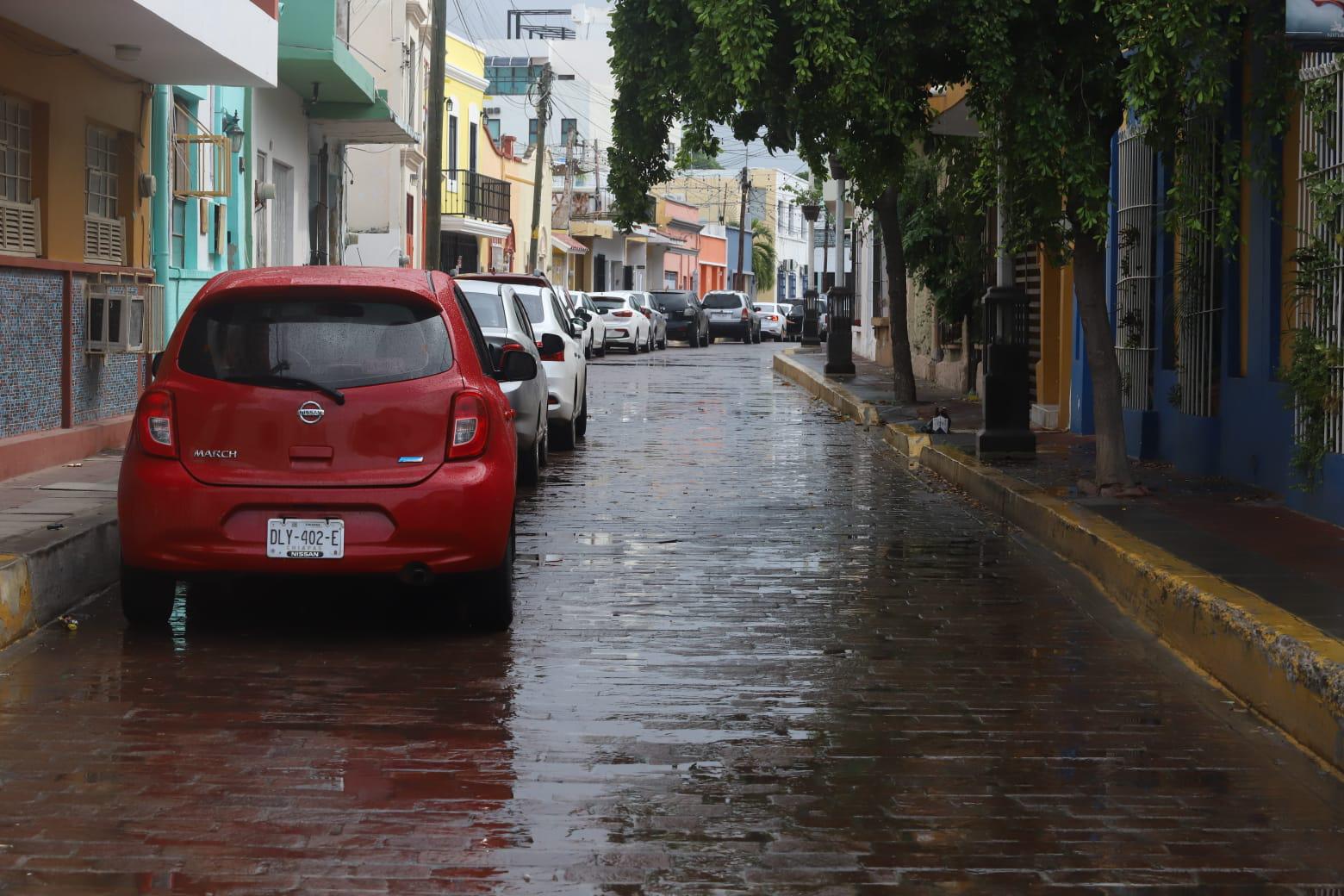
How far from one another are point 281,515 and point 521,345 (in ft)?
20.6

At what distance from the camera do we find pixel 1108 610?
8.95 m

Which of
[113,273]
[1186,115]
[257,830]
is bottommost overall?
[257,830]

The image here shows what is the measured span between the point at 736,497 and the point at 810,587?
433cm

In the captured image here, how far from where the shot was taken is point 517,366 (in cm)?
960

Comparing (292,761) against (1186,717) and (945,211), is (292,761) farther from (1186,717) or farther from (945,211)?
(945,211)

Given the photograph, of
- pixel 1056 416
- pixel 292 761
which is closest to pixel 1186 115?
pixel 1056 416

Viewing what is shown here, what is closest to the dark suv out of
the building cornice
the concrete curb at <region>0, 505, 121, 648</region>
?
the building cornice

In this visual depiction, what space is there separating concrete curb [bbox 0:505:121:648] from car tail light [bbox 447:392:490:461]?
2059 mm

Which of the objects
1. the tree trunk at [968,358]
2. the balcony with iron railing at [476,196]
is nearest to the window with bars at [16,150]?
the tree trunk at [968,358]

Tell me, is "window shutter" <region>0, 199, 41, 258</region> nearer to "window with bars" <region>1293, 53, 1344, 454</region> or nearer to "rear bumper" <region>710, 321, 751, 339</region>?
"window with bars" <region>1293, 53, 1344, 454</region>

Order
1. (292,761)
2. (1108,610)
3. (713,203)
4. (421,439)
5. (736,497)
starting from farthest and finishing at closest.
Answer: (713,203)
(736,497)
(1108,610)
(421,439)
(292,761)

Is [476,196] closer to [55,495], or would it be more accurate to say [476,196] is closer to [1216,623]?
[55,495]

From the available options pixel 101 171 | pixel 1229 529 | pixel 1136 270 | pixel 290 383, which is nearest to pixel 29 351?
pixel 101 171

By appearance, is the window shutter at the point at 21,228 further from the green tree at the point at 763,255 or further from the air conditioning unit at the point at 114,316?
the green tree at the point at 763,255
